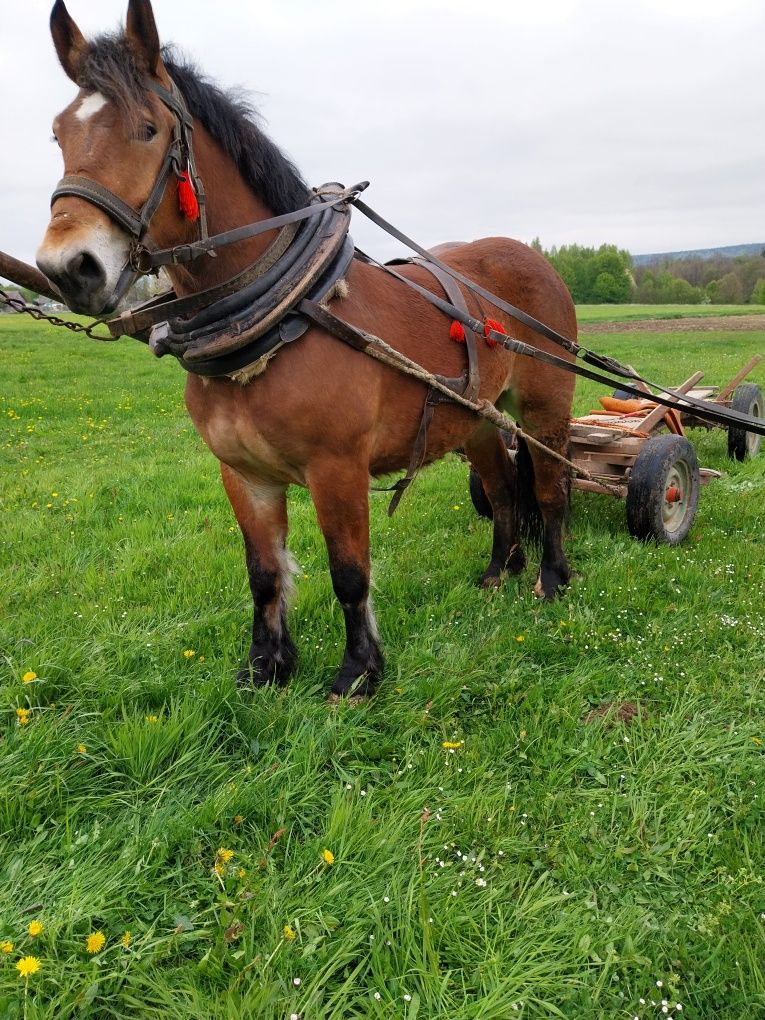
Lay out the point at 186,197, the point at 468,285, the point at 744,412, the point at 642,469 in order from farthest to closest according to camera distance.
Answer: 1. the point at 744,412
2. the point at 642,469
3. the point at 468,285
4. the point at 186,197

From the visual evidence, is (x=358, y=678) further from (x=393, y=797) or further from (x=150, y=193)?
(x=150, y=193)

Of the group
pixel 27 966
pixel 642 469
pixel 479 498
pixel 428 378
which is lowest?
pixel 27 966

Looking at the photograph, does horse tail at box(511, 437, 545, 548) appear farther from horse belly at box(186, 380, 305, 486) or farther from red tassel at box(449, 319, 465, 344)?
horse belly at box(186, 380, 305, 486)

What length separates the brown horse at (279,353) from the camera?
187 cm

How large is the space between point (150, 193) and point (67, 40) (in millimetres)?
511

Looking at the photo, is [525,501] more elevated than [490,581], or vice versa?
[525,501]

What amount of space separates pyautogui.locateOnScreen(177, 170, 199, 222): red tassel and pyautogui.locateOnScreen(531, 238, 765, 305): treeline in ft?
234

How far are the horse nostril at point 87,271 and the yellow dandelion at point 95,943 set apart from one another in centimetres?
171

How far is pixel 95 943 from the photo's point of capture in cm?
164

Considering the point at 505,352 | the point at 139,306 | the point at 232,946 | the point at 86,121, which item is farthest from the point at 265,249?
the point at 232,946

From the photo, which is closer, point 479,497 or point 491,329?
point 491,329

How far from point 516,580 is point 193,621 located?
6.62ft

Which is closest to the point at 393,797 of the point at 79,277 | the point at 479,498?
the point at 79,277

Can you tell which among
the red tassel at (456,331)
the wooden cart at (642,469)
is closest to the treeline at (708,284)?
the wooden cart at (642,469)
